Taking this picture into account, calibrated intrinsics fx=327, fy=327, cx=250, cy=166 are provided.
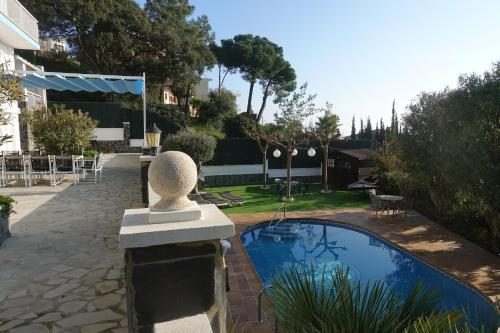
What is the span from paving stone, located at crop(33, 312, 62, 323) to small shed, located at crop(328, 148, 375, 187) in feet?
48.1

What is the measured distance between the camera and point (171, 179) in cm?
212

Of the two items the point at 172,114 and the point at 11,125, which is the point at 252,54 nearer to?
the point at 172,114

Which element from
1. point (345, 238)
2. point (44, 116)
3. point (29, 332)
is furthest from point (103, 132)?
point (29, 332)

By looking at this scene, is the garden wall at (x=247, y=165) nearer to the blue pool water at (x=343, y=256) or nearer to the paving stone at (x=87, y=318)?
the blue pool water at (x=343, y=256)

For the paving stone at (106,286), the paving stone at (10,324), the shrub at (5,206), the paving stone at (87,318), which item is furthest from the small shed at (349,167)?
the paving stone at (10,324)

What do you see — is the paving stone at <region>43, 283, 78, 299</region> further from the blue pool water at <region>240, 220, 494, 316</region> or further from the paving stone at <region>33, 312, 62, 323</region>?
the blue pool water at <region>240, 220, 494, 316</region>

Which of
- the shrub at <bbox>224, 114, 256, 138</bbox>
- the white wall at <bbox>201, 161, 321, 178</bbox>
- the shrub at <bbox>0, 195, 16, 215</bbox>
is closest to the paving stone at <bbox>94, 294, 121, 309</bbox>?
the shrub at <bbox>0, 195, 16, 215</bbox>

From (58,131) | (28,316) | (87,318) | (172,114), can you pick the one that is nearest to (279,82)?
(172,114)

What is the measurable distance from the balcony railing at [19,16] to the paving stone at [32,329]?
1442cm

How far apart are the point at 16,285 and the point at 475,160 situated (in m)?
9.22

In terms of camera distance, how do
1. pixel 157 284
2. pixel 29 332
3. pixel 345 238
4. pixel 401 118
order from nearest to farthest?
pixel 157 284, pixel 29 332, pixel 345 238, pixel 401 118

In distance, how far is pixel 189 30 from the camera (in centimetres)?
3139

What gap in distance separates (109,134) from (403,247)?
77.3ft

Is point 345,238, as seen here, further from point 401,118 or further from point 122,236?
point 122,236
